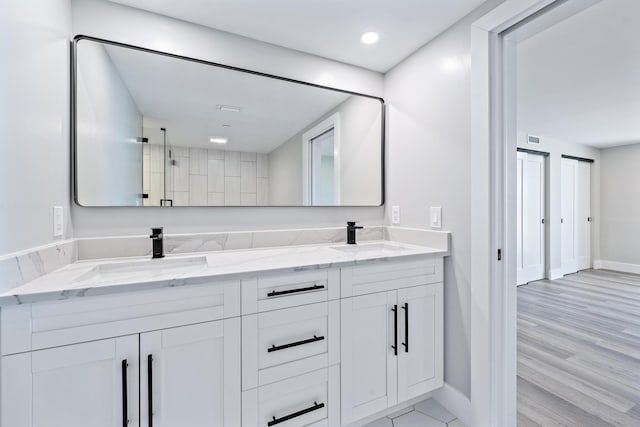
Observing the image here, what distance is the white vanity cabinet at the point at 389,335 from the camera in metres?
1.42

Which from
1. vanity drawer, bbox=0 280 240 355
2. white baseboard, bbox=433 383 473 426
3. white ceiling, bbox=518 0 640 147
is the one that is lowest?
white baseboard, bbox=433 383 473 426

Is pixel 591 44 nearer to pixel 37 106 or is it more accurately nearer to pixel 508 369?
pixel 508 369

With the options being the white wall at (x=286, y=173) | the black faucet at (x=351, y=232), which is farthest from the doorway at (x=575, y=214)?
the white wall at (x=286, y=173)

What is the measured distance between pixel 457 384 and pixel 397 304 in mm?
601

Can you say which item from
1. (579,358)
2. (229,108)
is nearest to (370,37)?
(229,108)

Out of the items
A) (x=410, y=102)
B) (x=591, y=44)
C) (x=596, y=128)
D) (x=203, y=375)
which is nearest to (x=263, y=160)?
(x=410, y=102)

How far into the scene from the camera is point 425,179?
185cm

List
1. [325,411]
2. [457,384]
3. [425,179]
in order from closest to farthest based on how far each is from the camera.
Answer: [325,411]
[457,384]
[425,179]

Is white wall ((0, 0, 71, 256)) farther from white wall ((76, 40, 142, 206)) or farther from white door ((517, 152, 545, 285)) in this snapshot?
white door ((517, 152, 545, 285))

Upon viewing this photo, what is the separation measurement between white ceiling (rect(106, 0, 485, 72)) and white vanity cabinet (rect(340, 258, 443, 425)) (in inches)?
53.5

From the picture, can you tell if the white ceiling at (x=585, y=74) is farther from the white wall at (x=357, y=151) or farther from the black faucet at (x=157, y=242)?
the black faucet at (x=157, y=242)

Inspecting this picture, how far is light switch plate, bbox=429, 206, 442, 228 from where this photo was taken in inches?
68.5

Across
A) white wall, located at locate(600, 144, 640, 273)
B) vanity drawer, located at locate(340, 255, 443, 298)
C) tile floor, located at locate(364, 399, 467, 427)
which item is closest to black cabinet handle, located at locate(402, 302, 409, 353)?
vanity drawer, located at locate(340, 255, 443, 298)

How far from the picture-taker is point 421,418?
1.60 m
